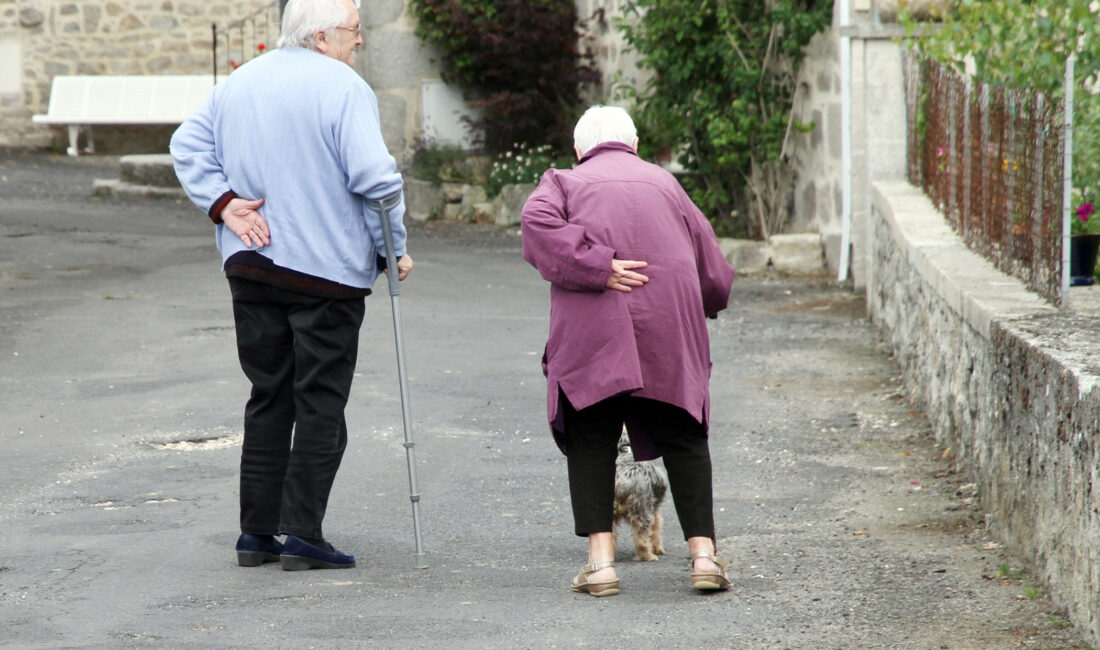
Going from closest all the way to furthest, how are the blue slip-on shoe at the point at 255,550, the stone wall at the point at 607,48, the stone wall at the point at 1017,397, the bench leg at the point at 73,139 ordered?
the stone wall at the point at 1017,397 < the blue slip-on shoe at the point at 255,550 < the stone wall at the point at 607,48 < the bench leg at the point at 73,139

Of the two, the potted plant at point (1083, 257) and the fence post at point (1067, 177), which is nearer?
the fence post at point (1067, 177)

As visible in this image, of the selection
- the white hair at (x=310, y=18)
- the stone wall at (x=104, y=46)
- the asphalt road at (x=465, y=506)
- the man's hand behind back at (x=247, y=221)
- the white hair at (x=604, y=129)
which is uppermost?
the stone wall at (x=104, y=46)

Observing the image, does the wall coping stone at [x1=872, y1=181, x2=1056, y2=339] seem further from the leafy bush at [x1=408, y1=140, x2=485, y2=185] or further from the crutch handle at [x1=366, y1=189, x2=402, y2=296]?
the leafy bush at [x1=408, y1=140, x2=485, y2=185]

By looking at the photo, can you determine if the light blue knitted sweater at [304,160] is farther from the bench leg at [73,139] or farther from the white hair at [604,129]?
the bench leg at [73,139]

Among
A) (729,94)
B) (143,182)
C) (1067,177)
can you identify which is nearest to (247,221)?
(1067,177)

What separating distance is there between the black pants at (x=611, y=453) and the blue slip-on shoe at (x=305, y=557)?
2.59ft

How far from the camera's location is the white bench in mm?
20828

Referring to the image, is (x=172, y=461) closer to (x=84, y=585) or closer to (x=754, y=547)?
(x=84, y=585)

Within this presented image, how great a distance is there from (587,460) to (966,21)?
401cm

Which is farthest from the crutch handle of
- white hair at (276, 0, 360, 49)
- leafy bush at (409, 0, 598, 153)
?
leafy bush at (409, 0, 598, 153)

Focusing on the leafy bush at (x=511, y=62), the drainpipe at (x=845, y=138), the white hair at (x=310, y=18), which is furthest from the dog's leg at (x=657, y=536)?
the leafy bush at (x=511, y=62)

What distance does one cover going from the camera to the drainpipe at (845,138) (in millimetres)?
10117

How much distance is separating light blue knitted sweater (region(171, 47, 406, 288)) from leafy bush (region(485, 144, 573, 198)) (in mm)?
10418

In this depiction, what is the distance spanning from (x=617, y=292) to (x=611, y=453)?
515mm
